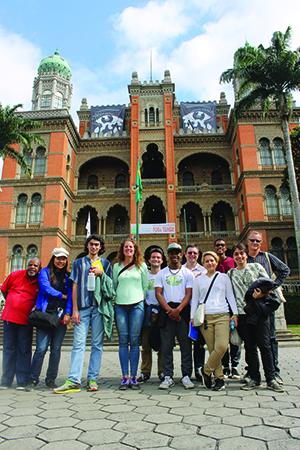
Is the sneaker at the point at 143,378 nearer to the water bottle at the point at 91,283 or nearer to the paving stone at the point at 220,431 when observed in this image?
the water bottle at the point at 91,283

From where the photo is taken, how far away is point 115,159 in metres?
28.7

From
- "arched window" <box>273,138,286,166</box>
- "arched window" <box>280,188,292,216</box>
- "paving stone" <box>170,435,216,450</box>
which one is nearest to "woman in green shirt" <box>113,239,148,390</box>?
"paving stone" <box>170,435,216,450</box>

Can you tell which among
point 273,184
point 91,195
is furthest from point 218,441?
point 91,195

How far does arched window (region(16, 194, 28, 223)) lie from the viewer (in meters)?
23.8

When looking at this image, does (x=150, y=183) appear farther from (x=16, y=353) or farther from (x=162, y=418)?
(x=162, y=418)

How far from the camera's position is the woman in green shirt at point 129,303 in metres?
4.58

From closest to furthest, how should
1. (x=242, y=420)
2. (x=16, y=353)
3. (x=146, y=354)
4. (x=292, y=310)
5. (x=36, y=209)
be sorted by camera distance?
(x=242, y=420)
(x=16, y=353)
(x=146, y=354)
(x=292, y=310)
(x=36, y=209)

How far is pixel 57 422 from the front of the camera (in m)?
3.01

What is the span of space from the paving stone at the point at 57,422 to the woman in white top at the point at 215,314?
76.6 inches

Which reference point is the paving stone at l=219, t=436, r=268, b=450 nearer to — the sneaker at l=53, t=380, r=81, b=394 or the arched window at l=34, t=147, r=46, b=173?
the sneaker at l=53, t=380, r=81, b=394

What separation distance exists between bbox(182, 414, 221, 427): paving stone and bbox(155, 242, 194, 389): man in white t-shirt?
145cm

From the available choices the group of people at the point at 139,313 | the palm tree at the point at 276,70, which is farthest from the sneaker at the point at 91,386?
the palm tree at the point at 276,70

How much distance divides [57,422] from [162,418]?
3.05ft

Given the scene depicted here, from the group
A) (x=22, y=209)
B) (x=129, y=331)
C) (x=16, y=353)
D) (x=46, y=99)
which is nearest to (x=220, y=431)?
(x=129, y=331)
